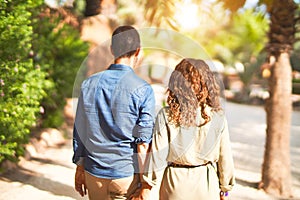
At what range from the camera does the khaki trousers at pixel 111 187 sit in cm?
239

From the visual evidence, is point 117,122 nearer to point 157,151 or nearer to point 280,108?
point 157,151

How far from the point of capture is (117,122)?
2.31 meters

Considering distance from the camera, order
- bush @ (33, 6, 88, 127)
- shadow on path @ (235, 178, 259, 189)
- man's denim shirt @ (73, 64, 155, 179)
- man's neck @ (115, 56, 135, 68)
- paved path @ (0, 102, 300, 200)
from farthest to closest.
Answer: bush @ (33, 6, 88, 127), shadow on path @ (235, 178, 259, 189), paved path @ (0, 102, 300, 200), man's neck @ (115, 56, 135, 68), man's denim shirt @ (73, 64, 155, 179)

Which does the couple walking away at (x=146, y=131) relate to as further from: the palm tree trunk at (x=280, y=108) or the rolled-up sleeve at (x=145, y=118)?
the palm tree trunk at (x=280, y=108)

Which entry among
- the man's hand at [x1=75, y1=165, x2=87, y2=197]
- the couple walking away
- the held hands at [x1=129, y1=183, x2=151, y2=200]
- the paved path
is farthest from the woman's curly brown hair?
the paved path

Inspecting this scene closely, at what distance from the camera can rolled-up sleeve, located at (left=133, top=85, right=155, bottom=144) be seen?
7.59ft

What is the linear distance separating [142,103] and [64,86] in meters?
6.13

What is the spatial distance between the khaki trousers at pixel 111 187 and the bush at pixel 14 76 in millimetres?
2685

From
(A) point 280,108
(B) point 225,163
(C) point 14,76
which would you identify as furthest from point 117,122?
(A) point 280,108

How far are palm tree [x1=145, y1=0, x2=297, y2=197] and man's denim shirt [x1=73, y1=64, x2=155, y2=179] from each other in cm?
288

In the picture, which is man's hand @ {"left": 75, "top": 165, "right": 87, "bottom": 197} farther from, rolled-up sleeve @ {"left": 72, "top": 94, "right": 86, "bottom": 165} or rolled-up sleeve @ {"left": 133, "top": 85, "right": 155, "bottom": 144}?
rolled-up sleeve @ {"left": 133, "top": 85, "right": 155, "bottom": 144}

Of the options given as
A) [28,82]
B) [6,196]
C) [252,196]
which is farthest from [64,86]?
[252,196]

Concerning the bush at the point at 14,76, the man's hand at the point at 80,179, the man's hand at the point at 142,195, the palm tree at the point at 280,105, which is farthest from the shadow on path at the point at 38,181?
the man's hand at the point at 142,195

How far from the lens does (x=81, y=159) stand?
99.4 inches
